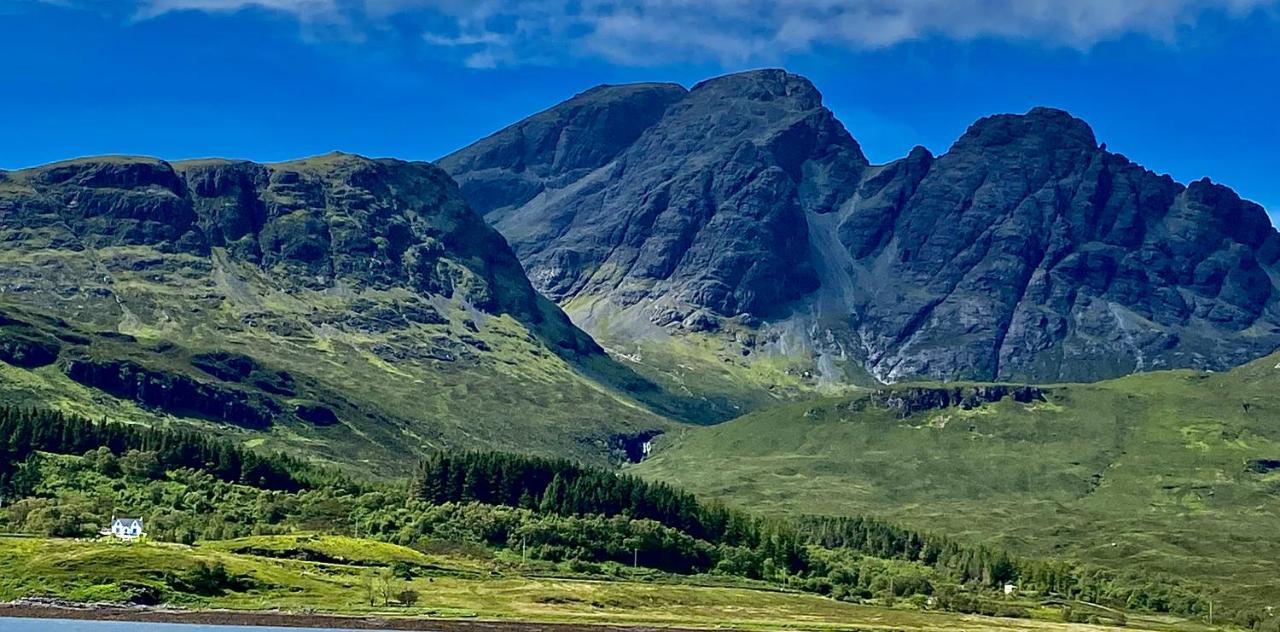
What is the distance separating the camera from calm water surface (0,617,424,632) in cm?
16788

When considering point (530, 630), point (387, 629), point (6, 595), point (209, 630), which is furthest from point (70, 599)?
point (530, 630)

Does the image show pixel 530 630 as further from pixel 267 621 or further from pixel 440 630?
pixel 267 621

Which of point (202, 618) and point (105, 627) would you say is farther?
point (202, 618)

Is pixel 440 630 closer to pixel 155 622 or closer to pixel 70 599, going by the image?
pixel 155 622

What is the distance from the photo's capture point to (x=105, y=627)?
173625mm

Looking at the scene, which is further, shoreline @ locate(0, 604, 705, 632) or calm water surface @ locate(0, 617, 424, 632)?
shoreline @ locate(0, 604, 705, 632)

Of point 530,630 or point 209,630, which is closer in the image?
point 209,630

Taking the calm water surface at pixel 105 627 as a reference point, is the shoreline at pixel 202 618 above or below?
above

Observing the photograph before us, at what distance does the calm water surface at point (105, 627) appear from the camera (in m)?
168

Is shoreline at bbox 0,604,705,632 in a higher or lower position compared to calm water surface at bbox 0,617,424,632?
higher

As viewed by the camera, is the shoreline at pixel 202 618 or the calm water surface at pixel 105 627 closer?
the calm water surface at pixel 105 627

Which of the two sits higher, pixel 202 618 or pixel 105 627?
pixel 202 618

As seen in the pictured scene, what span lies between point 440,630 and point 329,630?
13345 mm

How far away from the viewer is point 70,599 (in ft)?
648
